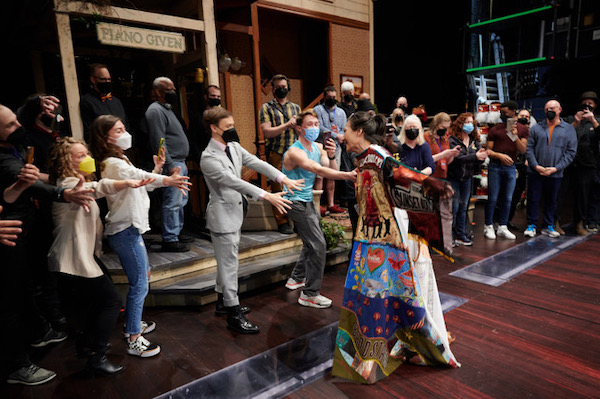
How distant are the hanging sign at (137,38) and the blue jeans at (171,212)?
50.0 inches

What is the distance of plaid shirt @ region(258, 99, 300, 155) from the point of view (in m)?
4.48

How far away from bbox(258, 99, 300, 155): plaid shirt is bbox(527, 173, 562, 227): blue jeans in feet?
11.1

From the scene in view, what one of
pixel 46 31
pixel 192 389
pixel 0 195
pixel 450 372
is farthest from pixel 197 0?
pixel 450 372

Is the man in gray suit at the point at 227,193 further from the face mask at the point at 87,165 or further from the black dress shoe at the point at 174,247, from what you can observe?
the black dress shoe at the point at 174,247

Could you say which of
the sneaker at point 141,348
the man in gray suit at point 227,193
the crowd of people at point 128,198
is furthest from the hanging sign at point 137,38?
the sneaker at point 141,348

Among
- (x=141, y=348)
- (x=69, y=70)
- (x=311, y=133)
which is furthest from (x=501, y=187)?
(x=69, y=70)

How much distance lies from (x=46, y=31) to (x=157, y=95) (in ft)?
7.61

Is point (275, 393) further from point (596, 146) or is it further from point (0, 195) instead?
point (596, 146)

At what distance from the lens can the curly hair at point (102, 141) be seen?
90.9 inches

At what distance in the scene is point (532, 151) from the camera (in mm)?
5074

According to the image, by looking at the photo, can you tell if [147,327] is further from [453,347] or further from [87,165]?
[453,347]

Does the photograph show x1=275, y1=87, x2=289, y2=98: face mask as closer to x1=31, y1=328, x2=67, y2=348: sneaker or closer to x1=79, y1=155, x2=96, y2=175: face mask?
x1=79, y1=155, x2=96, y2=175: face mask

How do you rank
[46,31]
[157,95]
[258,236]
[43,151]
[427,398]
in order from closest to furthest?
[427,398]
[43,151]
[157,95]
[258,236]
[46,31]

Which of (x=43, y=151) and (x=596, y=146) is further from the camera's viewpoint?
(x=596, y=146)
